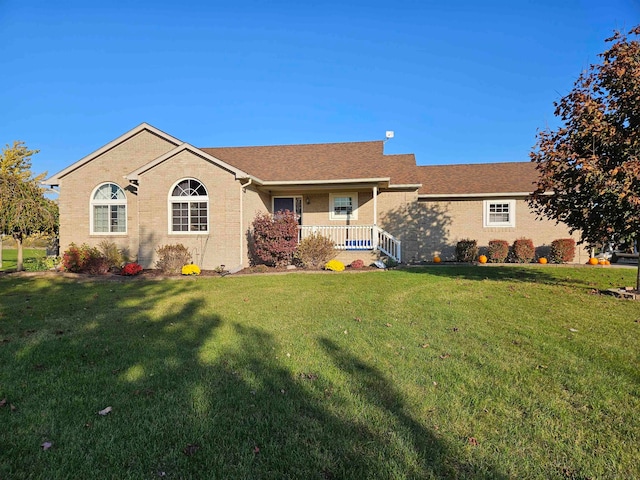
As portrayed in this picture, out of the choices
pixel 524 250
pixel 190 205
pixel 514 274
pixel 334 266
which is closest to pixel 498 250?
pixel 524 250

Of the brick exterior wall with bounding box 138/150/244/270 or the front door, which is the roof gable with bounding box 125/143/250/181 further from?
the front door

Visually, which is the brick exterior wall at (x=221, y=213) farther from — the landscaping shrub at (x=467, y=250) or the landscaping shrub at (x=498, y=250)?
the landscaping shrub at (x=498, y=250)

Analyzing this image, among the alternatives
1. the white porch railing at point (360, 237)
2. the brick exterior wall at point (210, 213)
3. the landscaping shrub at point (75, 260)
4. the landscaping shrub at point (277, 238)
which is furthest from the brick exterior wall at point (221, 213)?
the landscaping shrub at point (75, 260)

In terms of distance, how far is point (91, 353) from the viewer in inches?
175

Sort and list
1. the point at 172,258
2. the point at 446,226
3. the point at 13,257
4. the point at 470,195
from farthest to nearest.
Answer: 1. the point at 13,257
2. the point at 446,226
3. the point at 470,195
4. the point at 172,258

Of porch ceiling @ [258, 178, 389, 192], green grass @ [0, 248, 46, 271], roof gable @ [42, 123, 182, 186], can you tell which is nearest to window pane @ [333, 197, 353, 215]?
porch ceiling @ [258, 178, 389, 192]

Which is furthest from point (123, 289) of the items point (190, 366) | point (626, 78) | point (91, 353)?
point (626, 78)

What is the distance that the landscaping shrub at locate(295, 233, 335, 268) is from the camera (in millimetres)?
12938

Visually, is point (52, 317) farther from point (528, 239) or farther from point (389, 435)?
point (528, 239)

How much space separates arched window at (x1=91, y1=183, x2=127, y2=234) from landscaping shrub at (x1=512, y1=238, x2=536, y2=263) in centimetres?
1667

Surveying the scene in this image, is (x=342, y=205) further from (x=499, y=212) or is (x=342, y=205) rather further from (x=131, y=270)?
(x=131, y=270)

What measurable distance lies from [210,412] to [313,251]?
9.99 metres

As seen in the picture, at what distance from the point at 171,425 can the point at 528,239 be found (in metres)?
16.5

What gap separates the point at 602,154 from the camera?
7.59 m
